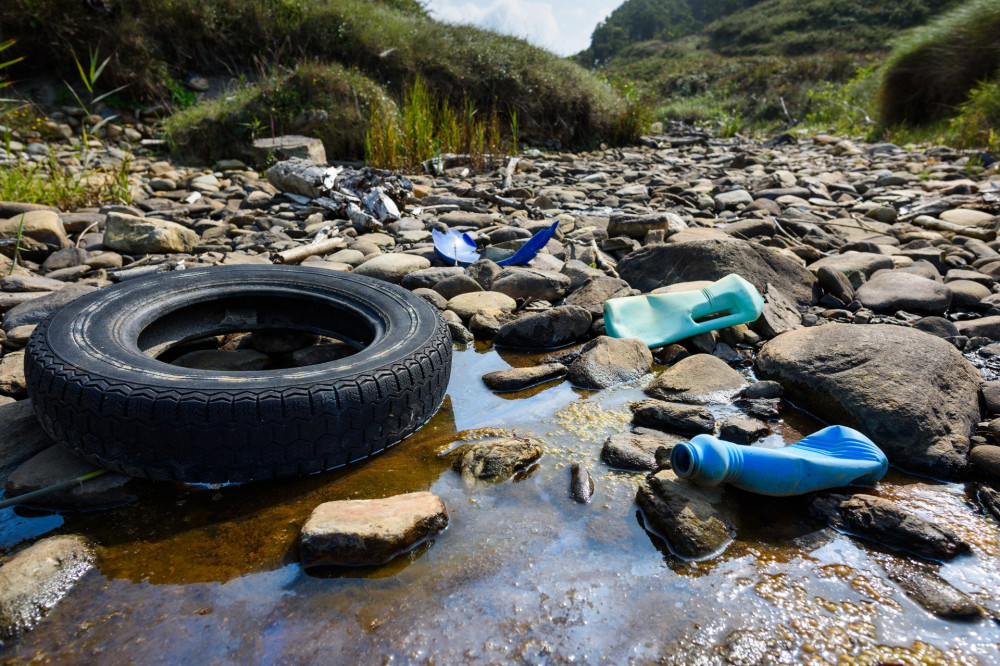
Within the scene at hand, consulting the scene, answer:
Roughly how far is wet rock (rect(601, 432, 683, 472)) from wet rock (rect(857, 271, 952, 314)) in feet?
6.90

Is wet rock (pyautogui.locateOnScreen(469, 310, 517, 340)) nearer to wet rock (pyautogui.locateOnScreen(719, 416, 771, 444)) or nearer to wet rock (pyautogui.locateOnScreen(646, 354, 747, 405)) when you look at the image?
wet rock (pyautogui.locateOnScreen(646, 354, 747, 405))

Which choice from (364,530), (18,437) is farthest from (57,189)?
(364,530)

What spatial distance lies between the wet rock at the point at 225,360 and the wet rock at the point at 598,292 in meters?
1.84

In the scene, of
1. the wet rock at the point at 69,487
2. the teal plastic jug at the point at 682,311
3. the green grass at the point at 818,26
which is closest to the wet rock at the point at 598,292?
the teal plastic jug at the point at 682,311

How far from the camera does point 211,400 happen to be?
2.00 meters

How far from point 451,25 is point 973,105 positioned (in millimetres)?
9987

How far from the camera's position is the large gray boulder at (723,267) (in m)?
3.85

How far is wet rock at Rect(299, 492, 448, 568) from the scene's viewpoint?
5.87 feet

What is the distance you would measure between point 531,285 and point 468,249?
40.1 inches

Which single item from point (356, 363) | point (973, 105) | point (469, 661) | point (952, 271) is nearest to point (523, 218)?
point (952, 271)

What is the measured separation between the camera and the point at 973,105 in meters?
10.3

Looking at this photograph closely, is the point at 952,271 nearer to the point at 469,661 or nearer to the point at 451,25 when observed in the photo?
the point at 469,661

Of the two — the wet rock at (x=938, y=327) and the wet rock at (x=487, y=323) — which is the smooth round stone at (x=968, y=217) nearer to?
the wet rock at (x=938, y=327)

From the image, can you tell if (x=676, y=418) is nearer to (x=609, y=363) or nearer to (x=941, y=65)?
(x=609, y=363)
